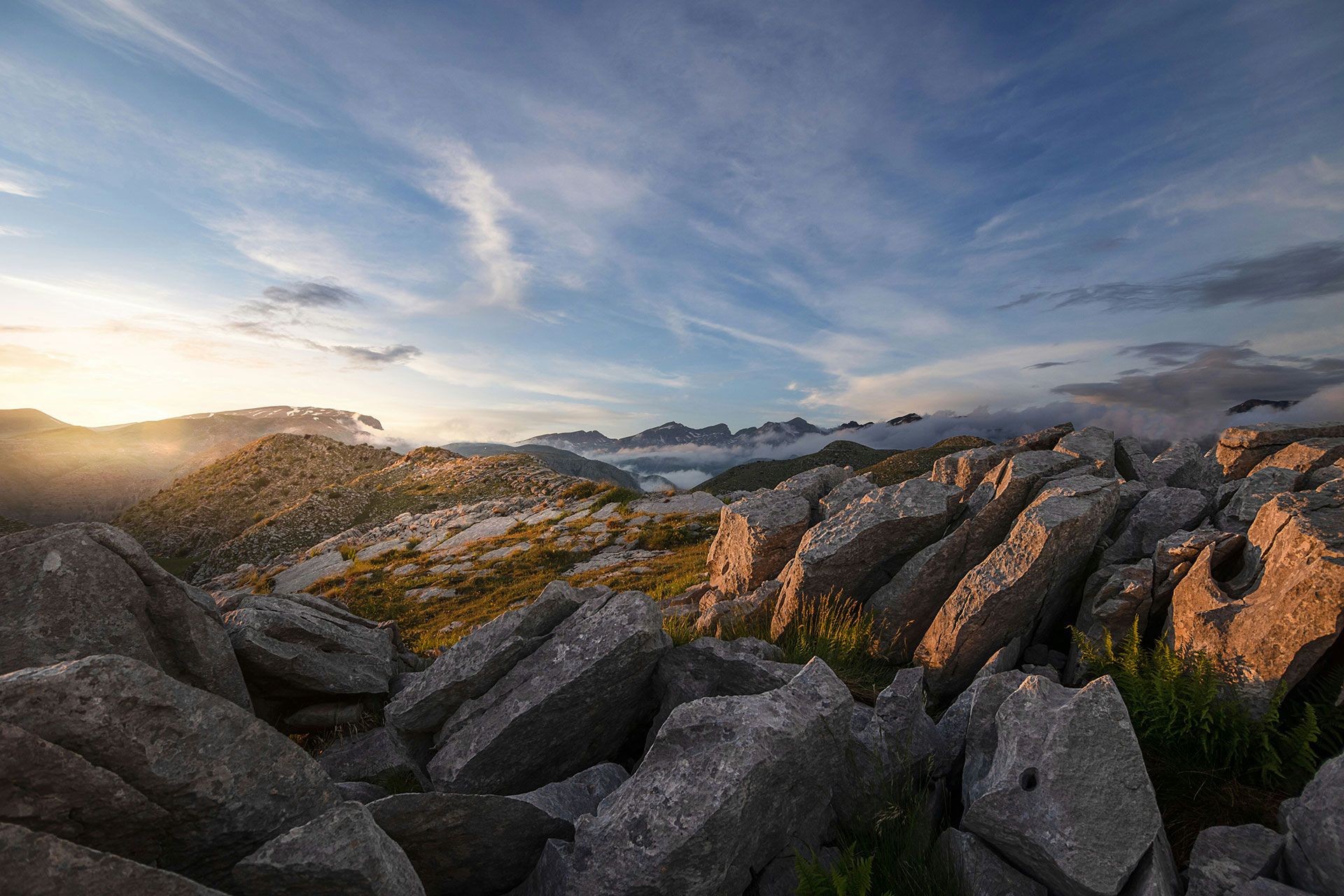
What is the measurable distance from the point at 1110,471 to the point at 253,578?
57.8 m

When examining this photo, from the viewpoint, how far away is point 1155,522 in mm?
11477

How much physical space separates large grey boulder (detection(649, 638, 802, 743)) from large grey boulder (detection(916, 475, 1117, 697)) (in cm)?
327

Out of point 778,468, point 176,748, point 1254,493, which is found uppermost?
point 1254,493

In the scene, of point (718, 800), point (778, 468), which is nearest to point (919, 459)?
point (778, 468)

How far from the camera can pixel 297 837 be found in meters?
4.74

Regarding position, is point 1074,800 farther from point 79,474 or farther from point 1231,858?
point 79,474

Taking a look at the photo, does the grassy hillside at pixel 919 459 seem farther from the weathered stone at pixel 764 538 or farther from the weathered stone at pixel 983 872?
the weathered stone at pixel 983 872

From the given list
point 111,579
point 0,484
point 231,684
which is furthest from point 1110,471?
point 0,484

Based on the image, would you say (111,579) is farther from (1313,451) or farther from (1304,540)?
(1313,451)

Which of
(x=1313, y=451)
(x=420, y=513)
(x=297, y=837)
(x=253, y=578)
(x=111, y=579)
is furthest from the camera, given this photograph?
(x=420, y=513)

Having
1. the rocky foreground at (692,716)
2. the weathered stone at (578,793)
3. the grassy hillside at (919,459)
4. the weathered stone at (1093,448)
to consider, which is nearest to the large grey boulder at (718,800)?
the rocky foreground at (692,716)

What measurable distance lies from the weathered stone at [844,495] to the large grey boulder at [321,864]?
1402 cm

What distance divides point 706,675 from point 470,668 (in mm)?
4170

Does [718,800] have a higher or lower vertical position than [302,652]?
higher
